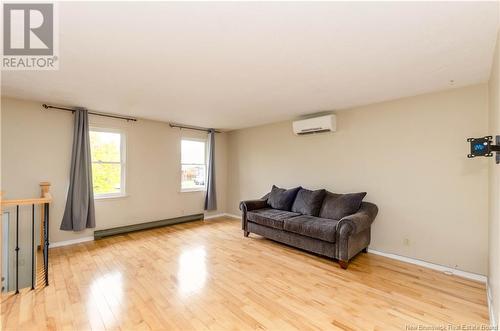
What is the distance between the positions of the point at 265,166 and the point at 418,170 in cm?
300

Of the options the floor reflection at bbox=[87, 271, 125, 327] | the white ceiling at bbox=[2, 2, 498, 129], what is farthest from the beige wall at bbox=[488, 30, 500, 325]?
the floor reflection at bbox=[87, 271, 125, 327]

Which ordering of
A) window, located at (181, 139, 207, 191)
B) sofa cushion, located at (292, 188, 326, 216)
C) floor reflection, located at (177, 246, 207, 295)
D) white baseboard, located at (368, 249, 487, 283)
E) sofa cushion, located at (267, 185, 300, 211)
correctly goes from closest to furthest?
floor reflection, located at (177, 246, 207, 295) → white baseboard, located at (368, 249, 487, 283) → sofa cushion, located at (292, 188, 326, 216) → sofa cushion, located at (267, 185, 300, 211) → window, located at (181, 139, 207, 191)

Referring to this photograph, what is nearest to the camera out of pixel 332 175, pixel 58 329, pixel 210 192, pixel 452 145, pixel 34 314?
pixel 58 329

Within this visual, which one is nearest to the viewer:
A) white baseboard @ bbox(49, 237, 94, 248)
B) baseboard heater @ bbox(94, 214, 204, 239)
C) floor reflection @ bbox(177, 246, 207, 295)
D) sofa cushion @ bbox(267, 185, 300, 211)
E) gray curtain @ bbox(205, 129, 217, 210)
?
floor reflection @ bbox(177, 246, 207, 295)

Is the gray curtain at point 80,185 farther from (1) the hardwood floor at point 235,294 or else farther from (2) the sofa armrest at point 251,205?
(2) the sofa armrest at point 251,205

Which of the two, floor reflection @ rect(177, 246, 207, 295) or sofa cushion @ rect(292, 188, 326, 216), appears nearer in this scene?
floor reflection @ rect(177, 246, 207, 295)

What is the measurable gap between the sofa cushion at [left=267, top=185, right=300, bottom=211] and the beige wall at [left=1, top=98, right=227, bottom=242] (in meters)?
2.13

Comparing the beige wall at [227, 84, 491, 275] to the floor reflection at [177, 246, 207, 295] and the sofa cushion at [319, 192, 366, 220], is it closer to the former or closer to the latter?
the sofa cushion at [319, 192, 366, 220]

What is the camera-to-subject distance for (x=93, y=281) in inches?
106

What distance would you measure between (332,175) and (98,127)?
4457 mm

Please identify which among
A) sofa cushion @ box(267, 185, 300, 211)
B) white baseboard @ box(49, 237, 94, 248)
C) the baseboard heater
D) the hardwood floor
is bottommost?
the hardwood floor

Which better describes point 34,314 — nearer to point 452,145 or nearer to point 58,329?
point 58,329

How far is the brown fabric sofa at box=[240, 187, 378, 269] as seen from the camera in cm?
311

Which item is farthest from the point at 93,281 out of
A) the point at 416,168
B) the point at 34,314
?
the point at 416,168
